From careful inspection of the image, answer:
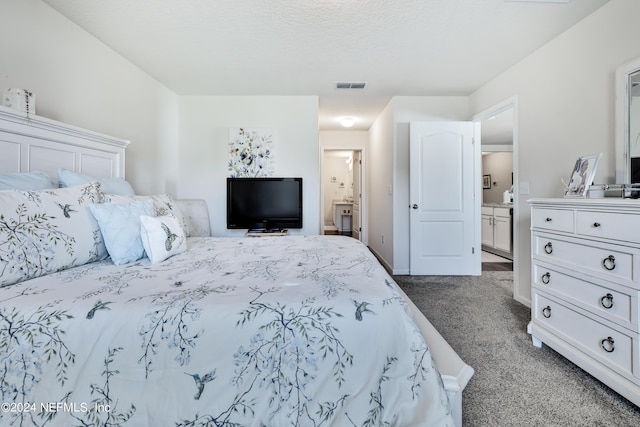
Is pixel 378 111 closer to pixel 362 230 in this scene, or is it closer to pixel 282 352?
pixel 362 230

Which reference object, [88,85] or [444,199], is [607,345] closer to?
[444,199]

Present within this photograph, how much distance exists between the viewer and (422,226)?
12.0 feet

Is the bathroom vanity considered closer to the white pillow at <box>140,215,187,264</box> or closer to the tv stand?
the tv stand

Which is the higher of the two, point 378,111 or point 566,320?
point 378,111

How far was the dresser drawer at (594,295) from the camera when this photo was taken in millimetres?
1344

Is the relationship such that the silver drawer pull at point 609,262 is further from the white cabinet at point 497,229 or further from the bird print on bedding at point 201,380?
the white cabinet at point 497,229

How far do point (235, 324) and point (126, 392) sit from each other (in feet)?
1.30

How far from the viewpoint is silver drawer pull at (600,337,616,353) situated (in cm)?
142

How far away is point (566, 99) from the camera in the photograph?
2.25 m

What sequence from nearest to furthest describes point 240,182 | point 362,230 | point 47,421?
1. point 47,421
2. point 240,182
3. point 362,230

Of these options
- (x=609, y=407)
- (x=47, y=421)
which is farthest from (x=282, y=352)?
(x=609, y=407)

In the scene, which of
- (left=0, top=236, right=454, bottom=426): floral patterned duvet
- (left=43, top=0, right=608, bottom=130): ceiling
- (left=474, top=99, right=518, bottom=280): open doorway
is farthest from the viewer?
(left=474, top=99, right=518, bottom=280): open doorway

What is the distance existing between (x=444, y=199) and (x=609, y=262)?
225 cm

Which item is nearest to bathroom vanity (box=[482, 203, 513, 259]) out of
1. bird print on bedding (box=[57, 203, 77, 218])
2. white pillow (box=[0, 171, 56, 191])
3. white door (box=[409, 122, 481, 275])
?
white door (box=[409, 122, 481, 275])
